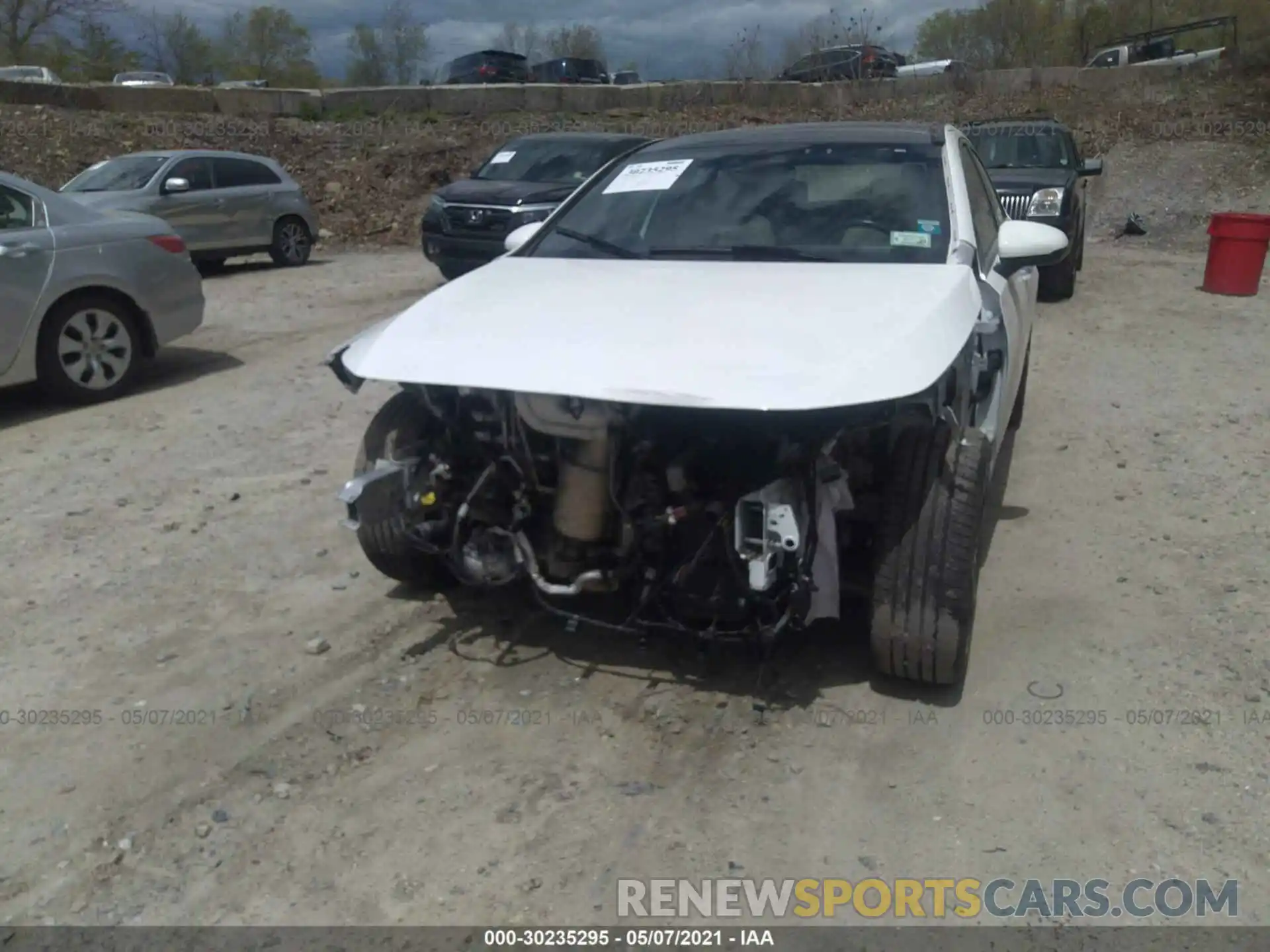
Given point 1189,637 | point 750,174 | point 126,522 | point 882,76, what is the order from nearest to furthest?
point 1189,637, point 750,174, point 126,522, point 882,76

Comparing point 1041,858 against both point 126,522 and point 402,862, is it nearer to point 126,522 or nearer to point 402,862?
point 402,862

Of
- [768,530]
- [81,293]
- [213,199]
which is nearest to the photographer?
[768,530]

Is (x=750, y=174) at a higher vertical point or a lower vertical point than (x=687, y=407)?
higher

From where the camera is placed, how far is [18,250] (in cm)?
667

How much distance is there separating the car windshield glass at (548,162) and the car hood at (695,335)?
27.8 ft

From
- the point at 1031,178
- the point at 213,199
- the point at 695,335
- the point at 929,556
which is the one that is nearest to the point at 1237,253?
the point at 1031,178

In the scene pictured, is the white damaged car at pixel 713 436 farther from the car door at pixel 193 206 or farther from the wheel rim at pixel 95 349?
the car door at pixel 193 206

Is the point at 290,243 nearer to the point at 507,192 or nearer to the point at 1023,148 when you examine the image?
the point at 507,192

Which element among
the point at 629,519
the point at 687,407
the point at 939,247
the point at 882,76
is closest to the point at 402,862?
the point at 629,519

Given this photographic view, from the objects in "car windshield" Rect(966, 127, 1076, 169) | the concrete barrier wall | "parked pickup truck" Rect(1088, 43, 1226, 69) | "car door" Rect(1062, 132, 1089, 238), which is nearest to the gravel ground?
"car door" Rect(1062, 132, 1089, 238)

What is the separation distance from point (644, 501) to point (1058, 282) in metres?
8.99

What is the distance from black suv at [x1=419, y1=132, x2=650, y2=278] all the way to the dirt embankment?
491cm

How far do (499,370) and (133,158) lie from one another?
11.7m

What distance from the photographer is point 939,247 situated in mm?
4031
